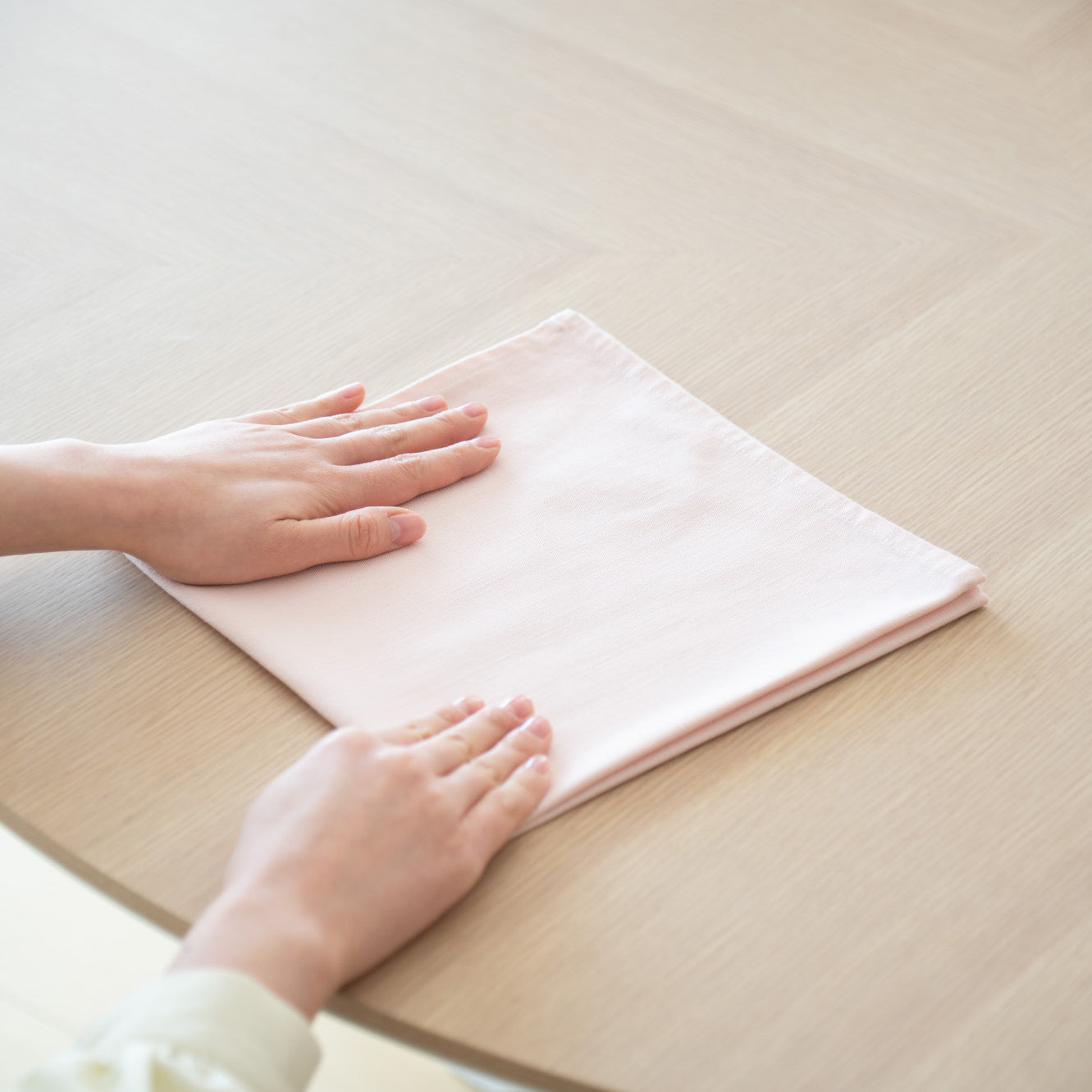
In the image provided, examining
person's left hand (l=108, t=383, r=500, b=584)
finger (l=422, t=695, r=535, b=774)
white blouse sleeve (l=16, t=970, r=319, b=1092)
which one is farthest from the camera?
person's left hand (l=108, t=383, r=500, b=584)

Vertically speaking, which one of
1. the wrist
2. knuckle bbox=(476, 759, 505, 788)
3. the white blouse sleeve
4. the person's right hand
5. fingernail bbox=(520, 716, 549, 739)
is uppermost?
fingernail bbox=(520, 716, 549, 739)

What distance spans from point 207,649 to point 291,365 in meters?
0.28

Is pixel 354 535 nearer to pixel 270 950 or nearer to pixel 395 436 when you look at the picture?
pixel 395 436

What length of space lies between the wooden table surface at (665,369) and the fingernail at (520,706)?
0.07 meters

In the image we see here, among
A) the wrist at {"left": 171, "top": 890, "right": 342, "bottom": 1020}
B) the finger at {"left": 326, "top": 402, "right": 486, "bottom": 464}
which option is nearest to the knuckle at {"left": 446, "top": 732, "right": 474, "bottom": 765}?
the wrist at {"left": 171, "top": 890, "right": 342, "bottom": 1020}

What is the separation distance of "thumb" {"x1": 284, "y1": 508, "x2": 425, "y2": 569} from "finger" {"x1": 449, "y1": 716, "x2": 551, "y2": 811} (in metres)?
0.16

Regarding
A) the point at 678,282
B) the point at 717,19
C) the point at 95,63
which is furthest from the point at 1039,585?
the point at 95,63

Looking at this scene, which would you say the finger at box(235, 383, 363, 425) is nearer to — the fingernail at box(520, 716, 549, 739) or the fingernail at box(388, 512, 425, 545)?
the fingernail at box(388, 512, 425, 545)

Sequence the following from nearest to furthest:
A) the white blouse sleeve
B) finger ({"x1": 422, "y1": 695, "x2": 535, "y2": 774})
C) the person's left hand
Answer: the white blouse sleeve, finger ({"x1": 422, "y1": 695, "x2": 535, "y2": 774}), the person's left hand

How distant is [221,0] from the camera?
53.5 inches

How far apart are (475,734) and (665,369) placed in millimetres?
363

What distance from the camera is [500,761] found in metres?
0.67

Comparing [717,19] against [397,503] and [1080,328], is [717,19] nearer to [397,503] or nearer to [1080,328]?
[1080,328]

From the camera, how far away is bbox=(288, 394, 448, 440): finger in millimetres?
854
